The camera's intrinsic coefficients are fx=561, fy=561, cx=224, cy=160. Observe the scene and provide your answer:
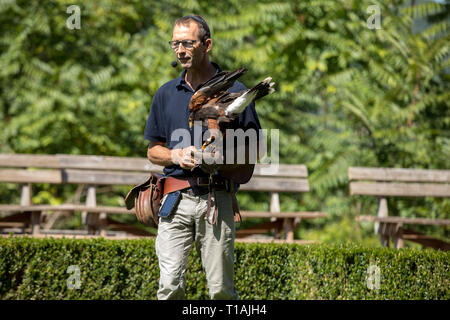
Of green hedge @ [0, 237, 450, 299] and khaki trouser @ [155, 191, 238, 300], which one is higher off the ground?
khaki trouser @ [155, 191, 238, 300]

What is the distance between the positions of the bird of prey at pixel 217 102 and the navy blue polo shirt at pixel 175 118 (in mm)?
120

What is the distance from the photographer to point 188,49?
3.71 metres

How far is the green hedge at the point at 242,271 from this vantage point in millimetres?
5605

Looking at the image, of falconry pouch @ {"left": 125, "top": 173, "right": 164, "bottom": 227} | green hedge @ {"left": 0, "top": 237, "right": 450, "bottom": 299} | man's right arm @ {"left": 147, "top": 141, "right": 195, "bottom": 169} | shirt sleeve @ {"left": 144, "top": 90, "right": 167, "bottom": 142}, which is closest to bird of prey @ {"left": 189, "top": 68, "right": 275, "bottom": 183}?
man's right arm @ {"left": 147, "top": 141, "right": 195, "bottom": 169}

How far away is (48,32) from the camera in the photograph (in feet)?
39.4

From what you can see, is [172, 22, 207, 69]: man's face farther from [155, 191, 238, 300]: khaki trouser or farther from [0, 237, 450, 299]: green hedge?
[0, 237, 450, 299]: green hedge

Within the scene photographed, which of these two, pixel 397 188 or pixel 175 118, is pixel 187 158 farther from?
pixel 397 188

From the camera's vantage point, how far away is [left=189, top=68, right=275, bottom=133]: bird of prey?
350 cm

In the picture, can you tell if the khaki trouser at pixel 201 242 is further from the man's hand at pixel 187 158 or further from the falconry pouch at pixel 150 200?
the man's hand at pixel 187 158

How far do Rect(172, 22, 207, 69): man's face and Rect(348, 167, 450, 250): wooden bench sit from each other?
5.09 meters

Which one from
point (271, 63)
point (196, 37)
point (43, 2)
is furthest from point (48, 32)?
point (196, 37)

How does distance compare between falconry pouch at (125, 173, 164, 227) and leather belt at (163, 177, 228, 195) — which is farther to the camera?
falconry pouch at (125, 173, 164, 227)

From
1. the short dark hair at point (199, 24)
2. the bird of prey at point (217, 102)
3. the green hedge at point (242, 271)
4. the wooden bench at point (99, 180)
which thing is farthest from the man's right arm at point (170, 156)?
the wooden bench at point (99, 180)
